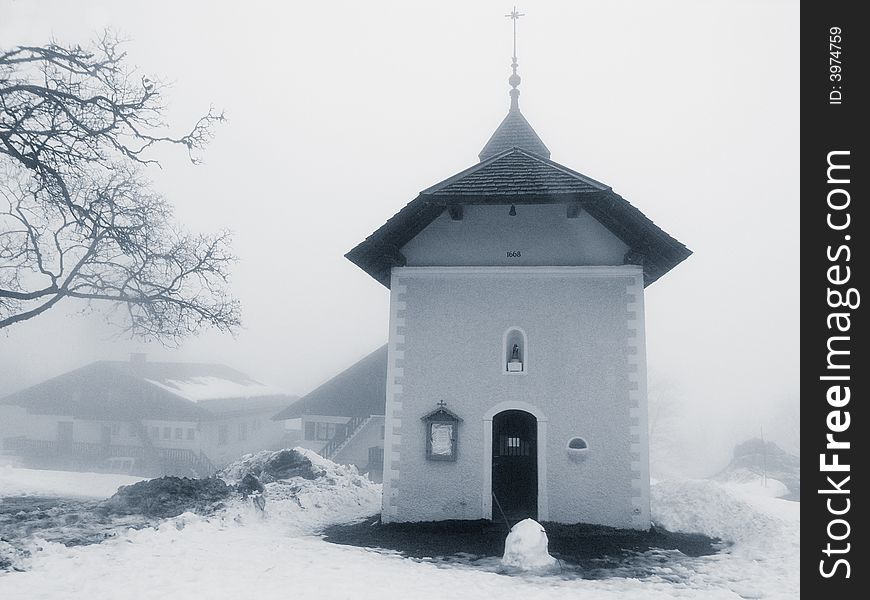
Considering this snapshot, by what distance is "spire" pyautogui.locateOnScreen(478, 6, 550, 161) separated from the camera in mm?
14461

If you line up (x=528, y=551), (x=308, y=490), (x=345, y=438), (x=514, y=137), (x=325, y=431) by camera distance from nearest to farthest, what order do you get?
(x=528, y=551), (x=308, y=490), (x=514, y=137), (x=345, y=438), (x=325, y=431)

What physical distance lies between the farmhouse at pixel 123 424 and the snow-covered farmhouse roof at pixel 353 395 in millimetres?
6334

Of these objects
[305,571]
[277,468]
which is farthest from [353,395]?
[305,571]

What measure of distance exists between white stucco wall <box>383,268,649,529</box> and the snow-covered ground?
184 centimetres

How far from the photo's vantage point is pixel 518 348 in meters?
11.0

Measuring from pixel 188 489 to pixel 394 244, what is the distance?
20.5 ft

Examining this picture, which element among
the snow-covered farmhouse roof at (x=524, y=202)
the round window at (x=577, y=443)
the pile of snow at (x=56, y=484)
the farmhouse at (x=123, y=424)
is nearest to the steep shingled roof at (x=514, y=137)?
the snow-covered farmhouse roof at (x=524, y=202)

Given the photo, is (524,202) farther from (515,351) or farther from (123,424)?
(123,424)

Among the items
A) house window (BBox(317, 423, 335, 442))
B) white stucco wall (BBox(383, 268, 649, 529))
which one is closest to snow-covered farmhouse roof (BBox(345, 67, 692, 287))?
white stucco wall (BBox(383, 268, 649, 529))

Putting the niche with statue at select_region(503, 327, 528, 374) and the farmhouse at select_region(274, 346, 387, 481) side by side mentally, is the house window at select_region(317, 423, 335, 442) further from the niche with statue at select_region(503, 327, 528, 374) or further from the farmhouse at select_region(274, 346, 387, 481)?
the niche with statue at select_region(503, 327, 528, 374)
